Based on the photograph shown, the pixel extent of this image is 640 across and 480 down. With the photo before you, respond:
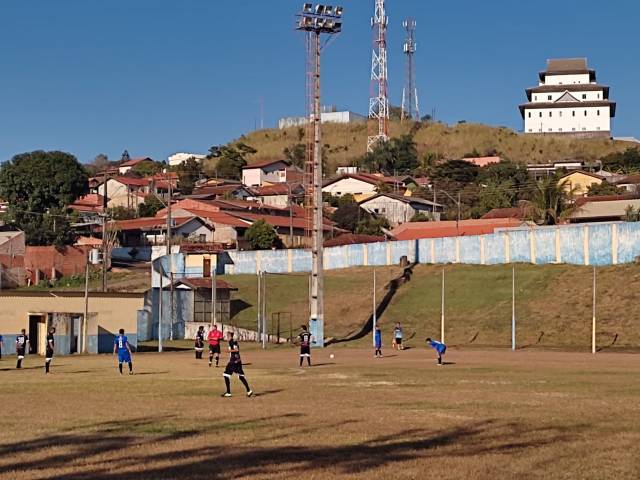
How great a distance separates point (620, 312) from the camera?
61062mm

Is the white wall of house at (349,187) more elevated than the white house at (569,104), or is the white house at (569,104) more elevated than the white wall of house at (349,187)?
the white house at (569,104)

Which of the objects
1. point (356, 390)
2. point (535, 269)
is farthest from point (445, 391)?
point (535, 269)

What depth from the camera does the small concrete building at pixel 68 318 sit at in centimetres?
5881

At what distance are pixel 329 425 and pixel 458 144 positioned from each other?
16634cm

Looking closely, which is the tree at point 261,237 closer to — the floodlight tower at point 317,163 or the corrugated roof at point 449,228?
the corrugated roof at point 449,228

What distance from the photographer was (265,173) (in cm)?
16825

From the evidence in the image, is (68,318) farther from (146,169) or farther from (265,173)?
(146,169)

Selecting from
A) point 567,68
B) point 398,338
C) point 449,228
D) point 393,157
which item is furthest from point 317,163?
point 567,68

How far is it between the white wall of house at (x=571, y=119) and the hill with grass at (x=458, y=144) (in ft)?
10.2

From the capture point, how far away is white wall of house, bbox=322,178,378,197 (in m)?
146

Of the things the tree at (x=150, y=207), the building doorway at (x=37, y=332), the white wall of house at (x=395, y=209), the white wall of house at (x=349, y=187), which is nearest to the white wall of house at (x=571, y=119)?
the white wall of house at (x=349, y=187)

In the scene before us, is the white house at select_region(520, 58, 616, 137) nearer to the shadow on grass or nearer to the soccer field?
the soccer field

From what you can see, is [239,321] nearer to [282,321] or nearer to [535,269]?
[282,321]

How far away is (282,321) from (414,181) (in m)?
80.2
